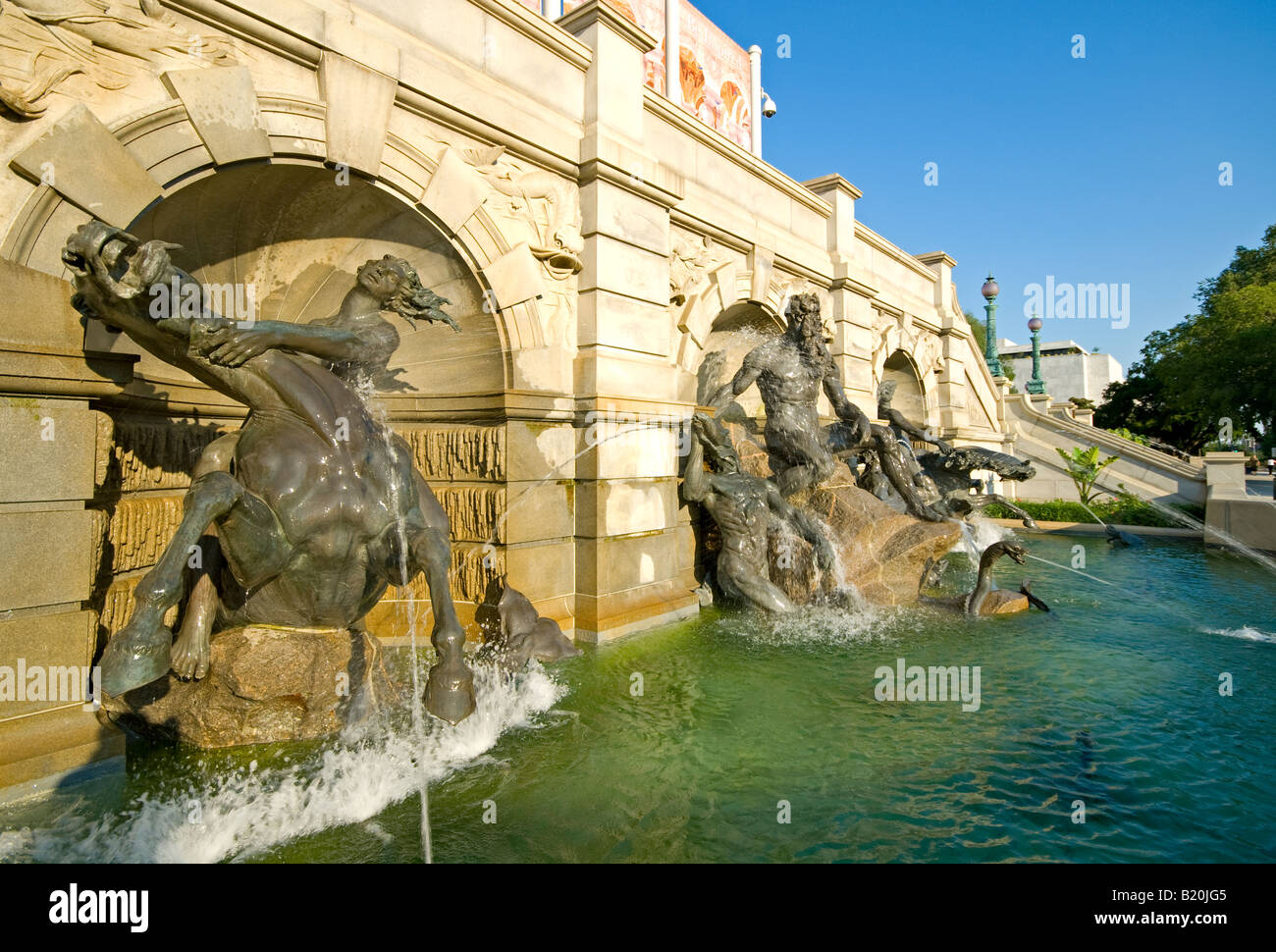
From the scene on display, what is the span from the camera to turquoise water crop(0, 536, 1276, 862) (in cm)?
289

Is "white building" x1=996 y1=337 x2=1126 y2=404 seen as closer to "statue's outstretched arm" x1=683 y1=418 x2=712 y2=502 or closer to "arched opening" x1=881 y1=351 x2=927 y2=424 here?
"arched opening" x1=881 y1=351 x2=927 y2=424

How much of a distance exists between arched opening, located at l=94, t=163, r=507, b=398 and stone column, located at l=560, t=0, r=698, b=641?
3.73 feet

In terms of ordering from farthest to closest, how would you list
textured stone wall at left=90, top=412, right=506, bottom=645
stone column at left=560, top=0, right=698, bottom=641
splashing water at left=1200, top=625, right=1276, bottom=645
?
stone column at left=560, top=0, right=698, bottom=641, splashing water at left=1200, top=625, right=1276, bottom=645, textured stone wall at left=90, top=412, right=506, bottom=645

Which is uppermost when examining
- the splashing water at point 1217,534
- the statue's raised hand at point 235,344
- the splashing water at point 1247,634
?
the statue's raised hand at point 235,344

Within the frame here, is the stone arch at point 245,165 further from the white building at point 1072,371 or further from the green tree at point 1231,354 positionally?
the white building at point 1072,371

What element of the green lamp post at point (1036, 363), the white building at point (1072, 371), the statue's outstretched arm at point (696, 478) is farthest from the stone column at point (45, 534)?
the white building at point (1072, 371)

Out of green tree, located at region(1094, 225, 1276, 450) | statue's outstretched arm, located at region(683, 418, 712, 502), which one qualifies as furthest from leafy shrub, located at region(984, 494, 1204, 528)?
green tree, located at region(1094, 225, 1276, 450)

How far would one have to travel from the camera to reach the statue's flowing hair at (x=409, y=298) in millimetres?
A: 4547

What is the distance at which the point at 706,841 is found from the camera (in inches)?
115

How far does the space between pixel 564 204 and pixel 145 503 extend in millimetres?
4457
